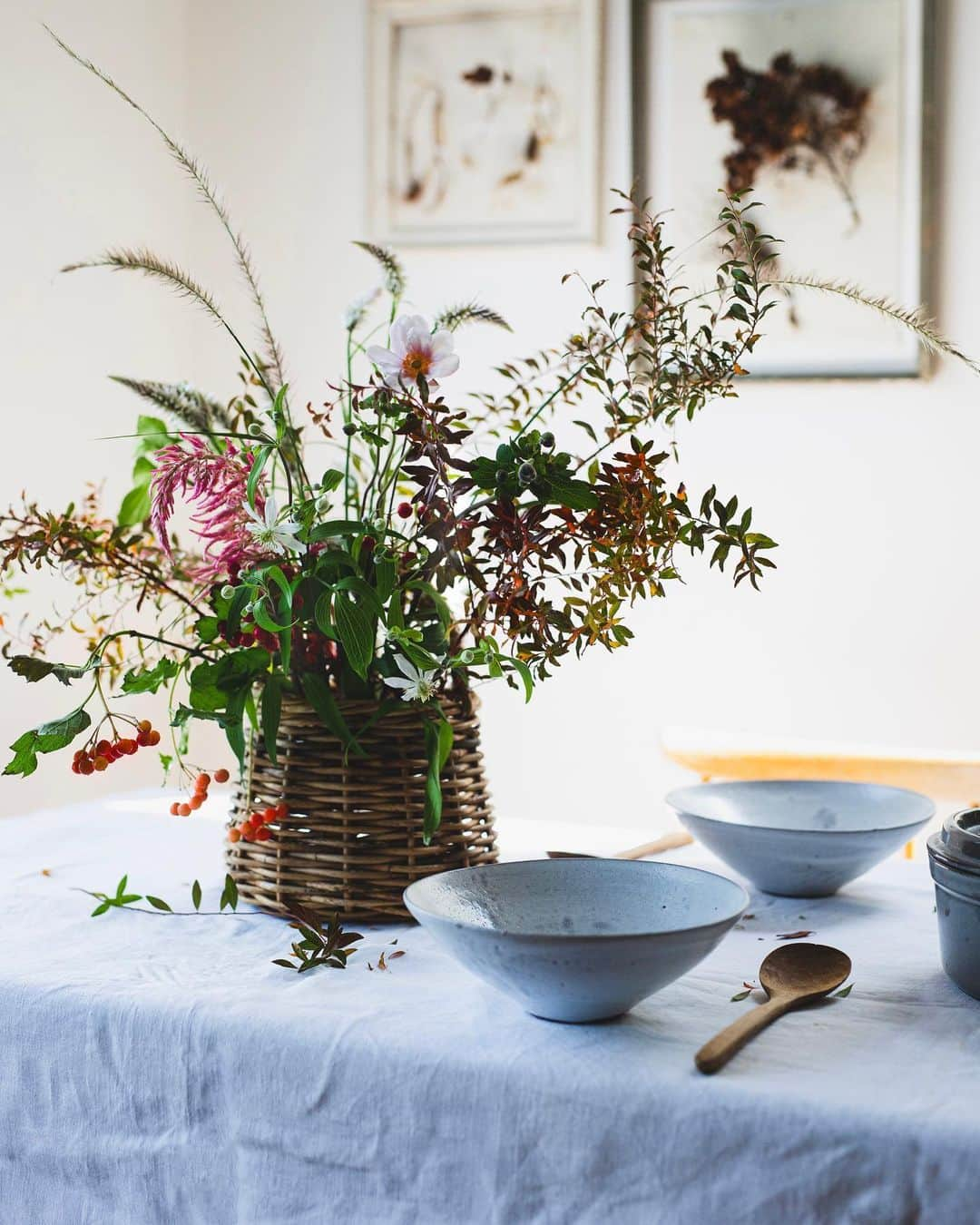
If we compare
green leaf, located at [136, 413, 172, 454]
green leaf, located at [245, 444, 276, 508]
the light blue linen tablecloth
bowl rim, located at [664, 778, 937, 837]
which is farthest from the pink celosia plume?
bowl rim, located at [664, 778, 937, 837]

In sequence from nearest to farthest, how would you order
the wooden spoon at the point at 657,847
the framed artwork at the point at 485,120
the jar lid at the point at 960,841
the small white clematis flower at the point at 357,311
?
the jar lid at the point at 960,841, the small white clematis flower at the point at 357,311, the wooden spoon at the point at 657,847, the framed artwork at the point at 485,120

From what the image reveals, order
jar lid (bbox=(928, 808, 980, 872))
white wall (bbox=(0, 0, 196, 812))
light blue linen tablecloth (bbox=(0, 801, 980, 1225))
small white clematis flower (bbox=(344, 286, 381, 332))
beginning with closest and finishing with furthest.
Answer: light blue linen tablecloth (bbox=(0, 801, 980, 1225))
jar lid (bbox=(928, 808, 980, 872))
small white clematis flower (bbox=(344, 286, 381, 332))
white wall (bbox=(0, 0, 196, 812))

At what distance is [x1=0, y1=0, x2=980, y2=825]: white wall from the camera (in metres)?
2.36

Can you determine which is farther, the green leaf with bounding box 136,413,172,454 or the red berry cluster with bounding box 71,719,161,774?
the green leaf with bounding box 136,413,172,454

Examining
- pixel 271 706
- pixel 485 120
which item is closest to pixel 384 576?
pixel 271 706

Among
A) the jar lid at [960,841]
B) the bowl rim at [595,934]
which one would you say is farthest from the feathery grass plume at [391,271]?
the jar lid at [960,841]

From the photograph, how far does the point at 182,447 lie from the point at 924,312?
1843 mm

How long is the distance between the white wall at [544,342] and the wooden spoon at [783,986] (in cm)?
167

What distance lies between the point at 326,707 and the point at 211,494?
0.18 meters

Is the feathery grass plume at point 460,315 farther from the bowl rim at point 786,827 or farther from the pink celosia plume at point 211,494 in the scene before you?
the bowl rim at point 786,827

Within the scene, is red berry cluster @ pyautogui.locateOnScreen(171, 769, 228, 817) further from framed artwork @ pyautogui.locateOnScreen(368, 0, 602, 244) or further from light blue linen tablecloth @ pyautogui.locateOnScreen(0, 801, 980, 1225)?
framed artwork @ pyautogui.locateOnScreen(368, 0, 602, 244)

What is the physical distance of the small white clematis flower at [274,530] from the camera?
875 millimetres

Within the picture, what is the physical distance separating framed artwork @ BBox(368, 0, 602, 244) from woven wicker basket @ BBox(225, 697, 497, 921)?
1.83m

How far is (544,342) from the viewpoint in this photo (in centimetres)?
261
